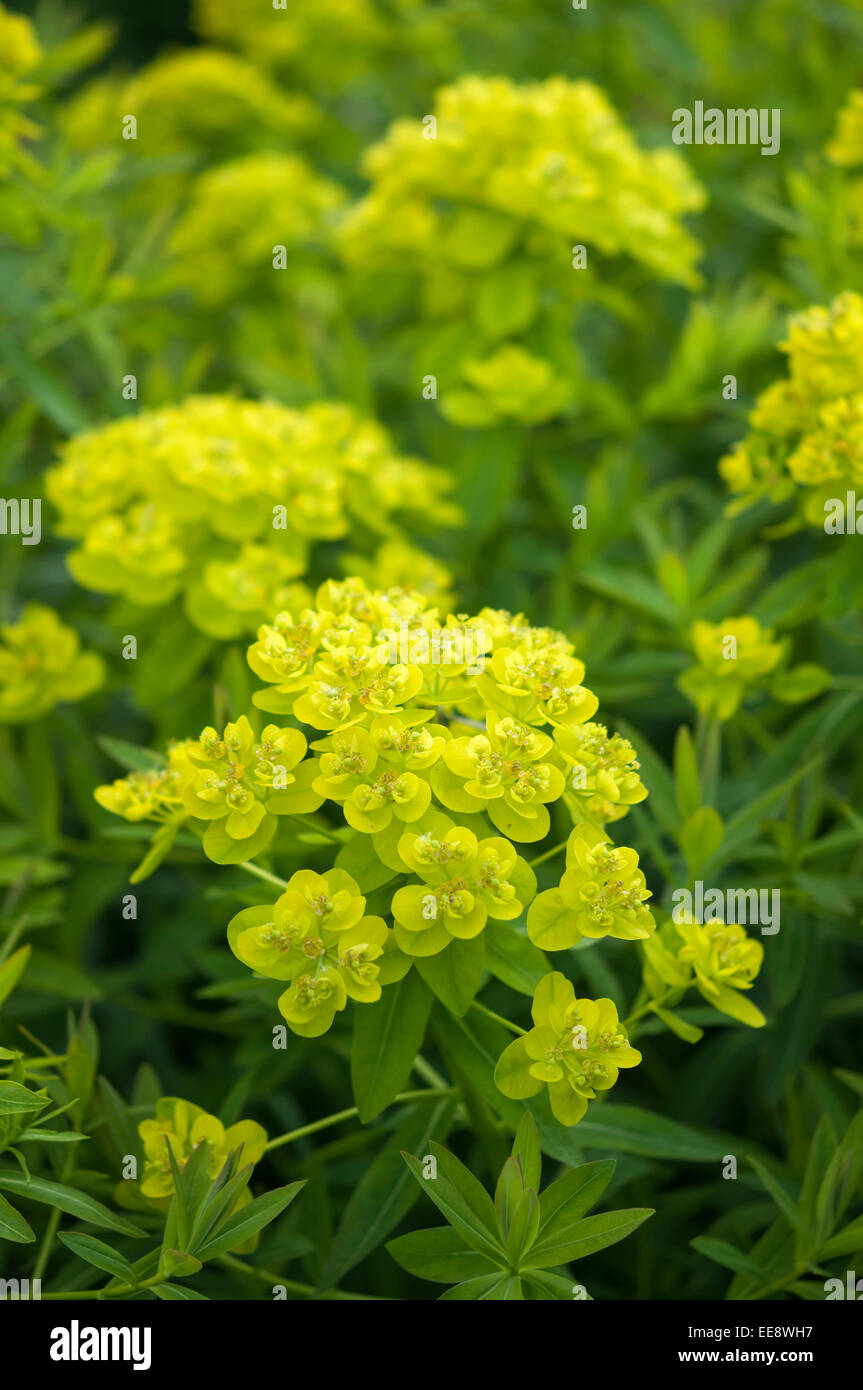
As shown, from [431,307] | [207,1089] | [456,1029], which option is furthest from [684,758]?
[431,307]

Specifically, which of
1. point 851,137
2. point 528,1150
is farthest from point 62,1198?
point 851,137

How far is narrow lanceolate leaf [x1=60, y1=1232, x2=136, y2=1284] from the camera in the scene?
106cm

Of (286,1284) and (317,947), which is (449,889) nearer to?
(317,947)

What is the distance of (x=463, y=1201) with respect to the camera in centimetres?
105

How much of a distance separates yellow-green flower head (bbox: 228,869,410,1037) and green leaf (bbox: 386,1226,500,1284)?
0.76 feet

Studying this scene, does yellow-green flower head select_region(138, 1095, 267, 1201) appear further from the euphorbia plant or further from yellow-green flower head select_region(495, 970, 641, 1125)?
yellow-green flower head select_region(495, 970, 641, 1125)

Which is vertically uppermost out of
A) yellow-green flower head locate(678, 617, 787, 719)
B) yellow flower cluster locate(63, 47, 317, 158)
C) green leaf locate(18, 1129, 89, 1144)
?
yellow flower cluster locate(63, 47, 317, 158)

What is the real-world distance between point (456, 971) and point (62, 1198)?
0.44 metres

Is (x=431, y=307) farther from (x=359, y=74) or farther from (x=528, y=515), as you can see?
(x=359, y=74)

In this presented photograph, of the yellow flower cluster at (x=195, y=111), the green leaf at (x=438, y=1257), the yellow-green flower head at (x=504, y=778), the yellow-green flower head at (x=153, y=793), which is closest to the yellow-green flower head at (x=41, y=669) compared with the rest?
the yellow-green flower head at (x=153, y=793)

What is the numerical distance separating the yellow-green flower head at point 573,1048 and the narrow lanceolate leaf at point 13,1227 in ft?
1.54

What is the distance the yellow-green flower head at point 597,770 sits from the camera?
1070 mm

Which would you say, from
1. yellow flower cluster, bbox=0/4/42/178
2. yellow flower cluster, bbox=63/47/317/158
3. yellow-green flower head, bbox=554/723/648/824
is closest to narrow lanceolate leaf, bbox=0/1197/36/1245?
yellow-green flower head, bbox=554/723/648/824
